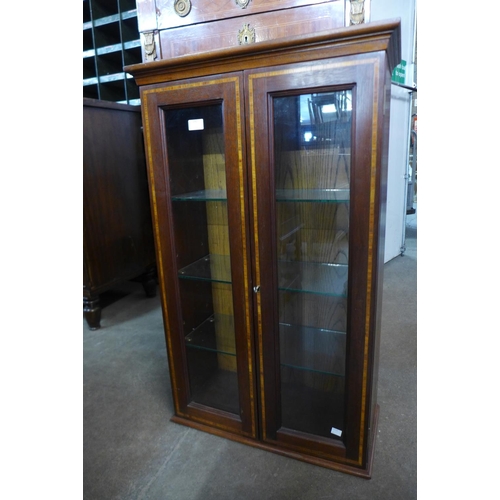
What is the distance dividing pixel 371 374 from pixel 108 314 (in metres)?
2.21

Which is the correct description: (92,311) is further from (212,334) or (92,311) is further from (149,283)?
(212,334)

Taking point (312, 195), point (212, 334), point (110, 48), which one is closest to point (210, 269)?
point (212, 334)

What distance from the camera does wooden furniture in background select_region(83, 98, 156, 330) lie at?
242 centimetres

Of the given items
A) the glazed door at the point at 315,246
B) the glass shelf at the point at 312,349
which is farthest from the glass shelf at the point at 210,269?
the glass shelf at the point at 312,349

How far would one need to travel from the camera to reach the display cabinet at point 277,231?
3.48 ft

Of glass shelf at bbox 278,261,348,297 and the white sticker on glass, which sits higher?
the white sticker on glass

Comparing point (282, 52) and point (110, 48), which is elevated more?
point (110, 48)

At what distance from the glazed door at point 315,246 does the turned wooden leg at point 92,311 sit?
5.29ft

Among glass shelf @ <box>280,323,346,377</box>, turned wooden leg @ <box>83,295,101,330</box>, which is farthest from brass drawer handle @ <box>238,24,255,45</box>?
turned wooden leg @ <box>83,295,101,330</box>

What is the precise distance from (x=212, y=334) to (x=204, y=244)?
15.4 inches

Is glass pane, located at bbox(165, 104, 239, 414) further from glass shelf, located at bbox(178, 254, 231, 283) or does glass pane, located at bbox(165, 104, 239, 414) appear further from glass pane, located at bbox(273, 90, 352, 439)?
glass pane, located at bbox(273, 90, 352, 439)

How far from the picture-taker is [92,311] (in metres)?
2.55

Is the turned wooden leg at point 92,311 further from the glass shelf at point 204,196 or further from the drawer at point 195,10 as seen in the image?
the drawer at point 195,10
